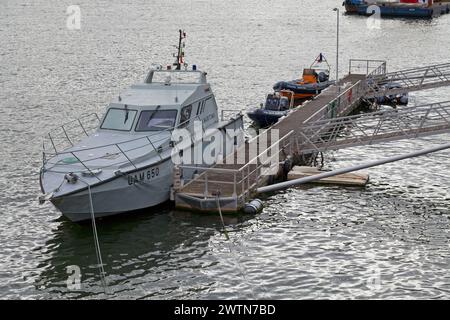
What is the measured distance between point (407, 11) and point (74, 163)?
317 feet

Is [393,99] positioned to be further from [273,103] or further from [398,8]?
[398,8]

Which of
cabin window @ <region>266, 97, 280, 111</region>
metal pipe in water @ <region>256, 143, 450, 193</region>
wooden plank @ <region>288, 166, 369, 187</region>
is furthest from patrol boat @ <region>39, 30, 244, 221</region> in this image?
cabin window @ <region>266, 97, 280, 111</region>

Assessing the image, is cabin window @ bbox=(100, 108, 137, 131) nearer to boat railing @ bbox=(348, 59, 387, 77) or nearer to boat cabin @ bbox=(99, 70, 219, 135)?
boat cabin @ bbox=(99, 70, 219, 135)

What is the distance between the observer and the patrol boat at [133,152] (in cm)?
2870

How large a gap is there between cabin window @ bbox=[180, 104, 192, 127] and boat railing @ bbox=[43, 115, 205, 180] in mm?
1486

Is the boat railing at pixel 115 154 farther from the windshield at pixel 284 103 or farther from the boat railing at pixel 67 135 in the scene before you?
the windshield at pixel 284 103

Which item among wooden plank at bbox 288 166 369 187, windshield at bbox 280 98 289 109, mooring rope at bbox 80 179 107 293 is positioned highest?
windshield at bbox 280 98 289 109

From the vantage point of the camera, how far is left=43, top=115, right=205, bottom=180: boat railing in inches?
Answer: 1173

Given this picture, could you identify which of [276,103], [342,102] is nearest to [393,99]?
[342,102]

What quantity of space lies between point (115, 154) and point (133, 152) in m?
0.75

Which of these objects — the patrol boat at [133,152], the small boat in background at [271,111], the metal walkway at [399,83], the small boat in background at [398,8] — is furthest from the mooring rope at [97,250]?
the small boat in background at [398,8]

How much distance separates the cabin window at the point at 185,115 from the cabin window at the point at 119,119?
213 centimetres
